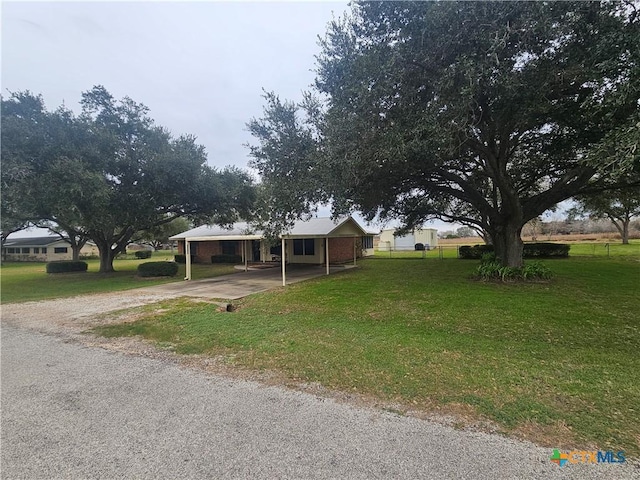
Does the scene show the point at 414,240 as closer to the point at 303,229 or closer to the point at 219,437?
the point at 303,229

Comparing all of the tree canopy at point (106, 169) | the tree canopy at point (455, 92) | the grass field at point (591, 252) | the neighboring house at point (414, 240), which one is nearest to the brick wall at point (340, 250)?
the grass field at point (591, 252)

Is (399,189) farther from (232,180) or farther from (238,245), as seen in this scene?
(238,245)

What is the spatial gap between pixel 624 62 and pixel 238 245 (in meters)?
22.2

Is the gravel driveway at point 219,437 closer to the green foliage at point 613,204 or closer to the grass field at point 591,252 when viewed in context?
the green foliage at point 613,204

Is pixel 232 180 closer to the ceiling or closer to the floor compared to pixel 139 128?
closer to the floor

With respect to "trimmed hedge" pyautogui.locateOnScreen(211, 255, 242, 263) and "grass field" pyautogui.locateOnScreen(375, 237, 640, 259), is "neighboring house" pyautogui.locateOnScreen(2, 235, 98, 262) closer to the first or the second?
"trimmed hedge" pyautogui.locateOnScreen(211, 255, 242, 263)

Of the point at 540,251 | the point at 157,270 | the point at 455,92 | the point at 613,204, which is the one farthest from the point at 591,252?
the point at 157,270

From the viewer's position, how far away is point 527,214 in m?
11.5

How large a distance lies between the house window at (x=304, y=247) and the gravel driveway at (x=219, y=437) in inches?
661

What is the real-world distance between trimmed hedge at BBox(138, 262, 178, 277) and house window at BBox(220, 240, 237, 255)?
8.11m

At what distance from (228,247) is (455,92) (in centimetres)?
2094

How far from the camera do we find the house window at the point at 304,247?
21000 millimetres

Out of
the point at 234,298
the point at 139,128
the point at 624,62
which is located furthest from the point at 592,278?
the point at 139,128

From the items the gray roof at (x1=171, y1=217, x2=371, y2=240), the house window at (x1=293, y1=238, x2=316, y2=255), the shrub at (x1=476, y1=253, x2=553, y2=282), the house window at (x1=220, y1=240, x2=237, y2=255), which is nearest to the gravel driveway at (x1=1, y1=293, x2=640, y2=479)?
the gray roof at (x1=171, y1=217, x2=371, y2=240)
